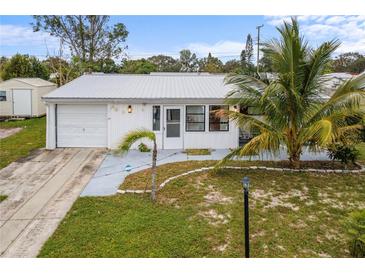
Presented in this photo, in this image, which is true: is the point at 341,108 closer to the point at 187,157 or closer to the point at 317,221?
the point at 317,221

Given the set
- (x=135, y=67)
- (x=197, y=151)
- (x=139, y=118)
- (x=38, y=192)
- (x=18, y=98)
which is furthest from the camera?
(x=135, y=67)

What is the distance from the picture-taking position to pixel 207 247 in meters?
5.82

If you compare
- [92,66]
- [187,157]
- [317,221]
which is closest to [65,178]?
[187,157]

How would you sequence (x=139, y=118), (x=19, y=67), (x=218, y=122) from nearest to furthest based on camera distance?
(x=139, y=118), (x=218, y=122), (x=19, y=67)

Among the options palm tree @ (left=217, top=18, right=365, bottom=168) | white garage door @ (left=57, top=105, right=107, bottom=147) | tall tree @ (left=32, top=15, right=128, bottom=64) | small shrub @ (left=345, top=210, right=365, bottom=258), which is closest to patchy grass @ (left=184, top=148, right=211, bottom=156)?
palm tree @ (left=217, top=18, right=365, bottom=168)

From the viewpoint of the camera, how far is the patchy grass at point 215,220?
19.0ft

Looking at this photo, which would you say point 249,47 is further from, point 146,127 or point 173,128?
point 146,127

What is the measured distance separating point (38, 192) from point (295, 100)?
720 centimetres

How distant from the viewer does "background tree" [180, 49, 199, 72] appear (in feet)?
166

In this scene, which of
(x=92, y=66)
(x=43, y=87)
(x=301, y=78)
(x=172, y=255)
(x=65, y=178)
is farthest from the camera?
(x=92, y=66)

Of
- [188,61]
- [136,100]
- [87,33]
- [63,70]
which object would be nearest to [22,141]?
[136,100]

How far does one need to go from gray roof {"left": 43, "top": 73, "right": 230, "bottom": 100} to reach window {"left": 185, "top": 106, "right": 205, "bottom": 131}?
1.67ft

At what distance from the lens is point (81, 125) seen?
13.7 m

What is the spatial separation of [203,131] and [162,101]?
2.00 metres
